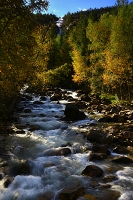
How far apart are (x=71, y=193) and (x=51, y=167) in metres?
2.82

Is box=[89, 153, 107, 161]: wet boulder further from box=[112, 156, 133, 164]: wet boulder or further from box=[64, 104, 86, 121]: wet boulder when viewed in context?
box=[64, 104, 86, 121]: wet boulder

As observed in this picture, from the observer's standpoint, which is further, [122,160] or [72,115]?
[72,115]

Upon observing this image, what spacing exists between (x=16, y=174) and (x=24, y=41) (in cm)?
580

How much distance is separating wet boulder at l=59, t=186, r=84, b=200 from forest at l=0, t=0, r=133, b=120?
429 centimetres

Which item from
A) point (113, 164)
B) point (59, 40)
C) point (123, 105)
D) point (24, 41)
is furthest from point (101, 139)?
point (59, 40)

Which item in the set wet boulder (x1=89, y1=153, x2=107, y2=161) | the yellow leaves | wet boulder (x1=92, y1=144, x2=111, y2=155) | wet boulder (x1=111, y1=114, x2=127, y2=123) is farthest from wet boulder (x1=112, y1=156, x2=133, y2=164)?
the yellow leaves

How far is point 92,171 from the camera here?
9.61m

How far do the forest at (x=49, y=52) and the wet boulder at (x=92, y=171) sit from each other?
4.28 m

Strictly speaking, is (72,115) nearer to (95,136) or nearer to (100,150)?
(95,136)

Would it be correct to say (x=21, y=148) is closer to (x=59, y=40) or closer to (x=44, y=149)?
(x=44, y=149)

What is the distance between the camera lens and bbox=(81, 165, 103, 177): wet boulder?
374 inches

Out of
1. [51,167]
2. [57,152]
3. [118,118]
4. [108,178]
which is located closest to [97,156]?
[57,152]

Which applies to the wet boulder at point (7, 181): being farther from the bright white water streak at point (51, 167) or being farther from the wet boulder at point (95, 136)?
the wet boulder at point (95, 136)

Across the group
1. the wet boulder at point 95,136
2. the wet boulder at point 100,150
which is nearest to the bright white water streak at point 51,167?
the wet boulder at point 95,136
